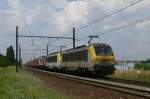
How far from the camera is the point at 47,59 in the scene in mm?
72750

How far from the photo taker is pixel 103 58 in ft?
113

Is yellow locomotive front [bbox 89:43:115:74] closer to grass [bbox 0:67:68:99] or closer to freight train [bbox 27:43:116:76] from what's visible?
freight train [bbox 27:43:116:76]

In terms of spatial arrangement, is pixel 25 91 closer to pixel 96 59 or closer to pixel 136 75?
pixel 96 59

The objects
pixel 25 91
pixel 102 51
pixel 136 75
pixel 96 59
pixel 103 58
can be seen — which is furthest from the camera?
pixel 102 51

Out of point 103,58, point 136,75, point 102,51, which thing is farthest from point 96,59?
point 136,75

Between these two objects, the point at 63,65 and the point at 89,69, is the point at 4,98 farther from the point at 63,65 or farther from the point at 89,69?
the point at 63,65

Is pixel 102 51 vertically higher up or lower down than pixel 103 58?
higher up

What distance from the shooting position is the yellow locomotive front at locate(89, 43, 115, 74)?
33.7m

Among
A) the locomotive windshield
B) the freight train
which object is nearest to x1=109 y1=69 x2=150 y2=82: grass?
the freight train

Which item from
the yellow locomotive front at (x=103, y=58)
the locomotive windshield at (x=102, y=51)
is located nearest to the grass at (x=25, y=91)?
the yellow locomotive front at (x=103, y=58)

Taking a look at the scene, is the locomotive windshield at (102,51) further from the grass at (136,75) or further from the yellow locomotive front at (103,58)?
the grass at (136,75)

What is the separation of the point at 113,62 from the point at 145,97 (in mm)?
18821

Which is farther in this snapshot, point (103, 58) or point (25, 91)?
point (103, 58)

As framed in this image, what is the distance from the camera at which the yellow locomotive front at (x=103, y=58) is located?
33.7 metres
